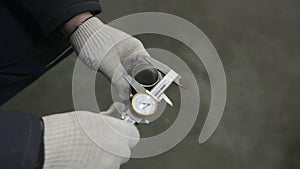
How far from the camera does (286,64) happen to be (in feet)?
4.60

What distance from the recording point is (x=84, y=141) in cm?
56

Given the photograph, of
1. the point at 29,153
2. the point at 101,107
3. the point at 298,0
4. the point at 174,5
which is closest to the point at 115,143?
the point at 29,153

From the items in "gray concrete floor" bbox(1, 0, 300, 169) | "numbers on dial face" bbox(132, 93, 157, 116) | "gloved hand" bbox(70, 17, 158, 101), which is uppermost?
"gloved hand" bbox(70, 17, 158, 101)

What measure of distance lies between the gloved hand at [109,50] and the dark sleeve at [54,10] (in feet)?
0.14

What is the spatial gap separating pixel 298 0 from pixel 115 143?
4.02ft

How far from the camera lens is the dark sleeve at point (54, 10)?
687mm

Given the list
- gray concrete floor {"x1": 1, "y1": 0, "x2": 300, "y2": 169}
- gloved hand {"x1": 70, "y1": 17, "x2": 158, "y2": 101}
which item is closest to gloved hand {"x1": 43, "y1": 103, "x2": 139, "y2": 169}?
gloved hand {"x1": 70, "y1": 17, "x2": 158, "y2": 101}

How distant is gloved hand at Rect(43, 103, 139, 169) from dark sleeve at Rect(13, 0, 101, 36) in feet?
0.65

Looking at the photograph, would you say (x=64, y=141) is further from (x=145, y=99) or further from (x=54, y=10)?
(x=54, y=10)

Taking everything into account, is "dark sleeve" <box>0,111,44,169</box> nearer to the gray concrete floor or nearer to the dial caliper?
the dial caliper

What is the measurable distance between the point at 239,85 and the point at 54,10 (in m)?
0.83

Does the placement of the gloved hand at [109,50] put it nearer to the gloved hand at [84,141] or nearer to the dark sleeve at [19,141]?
the gloved hand at [84,141]

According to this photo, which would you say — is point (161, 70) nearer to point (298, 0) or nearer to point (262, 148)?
point (262, 148)

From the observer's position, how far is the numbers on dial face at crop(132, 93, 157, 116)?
626mm
